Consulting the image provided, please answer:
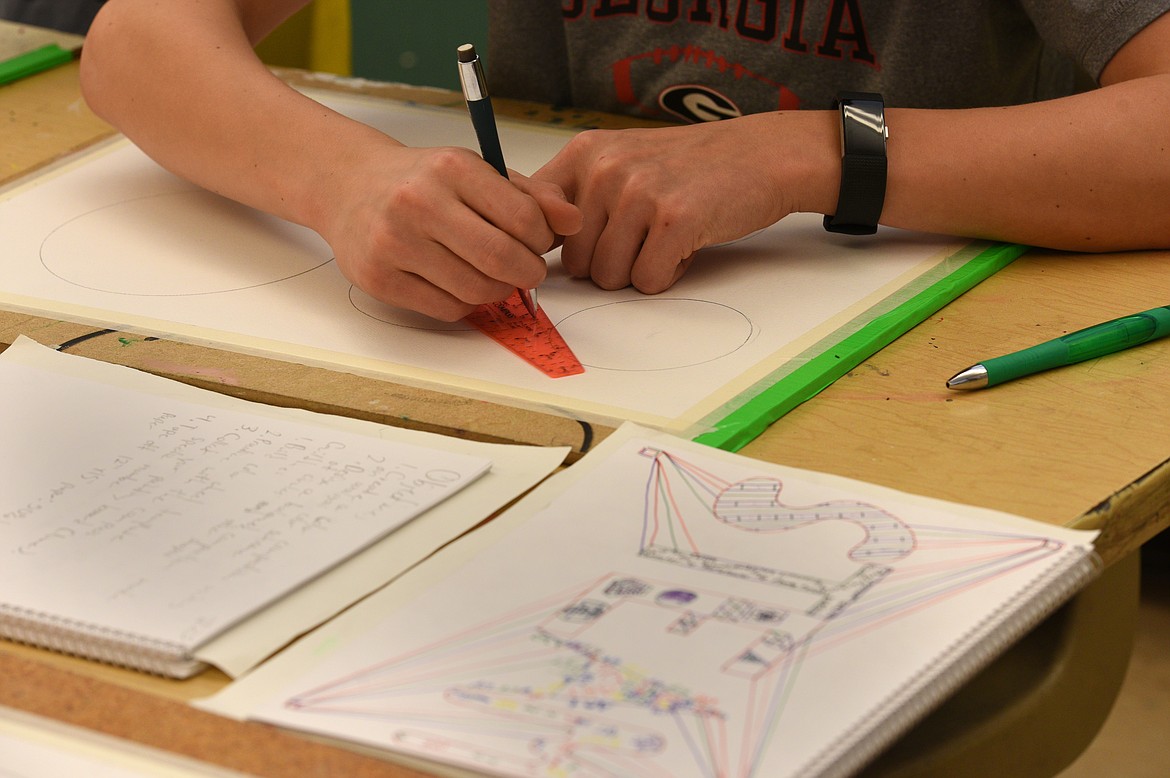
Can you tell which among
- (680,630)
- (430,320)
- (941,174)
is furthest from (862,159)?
(680,630)

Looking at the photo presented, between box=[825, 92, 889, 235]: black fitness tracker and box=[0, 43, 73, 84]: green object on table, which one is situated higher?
box=[825, 92, 889, 235]: black fitness tracker

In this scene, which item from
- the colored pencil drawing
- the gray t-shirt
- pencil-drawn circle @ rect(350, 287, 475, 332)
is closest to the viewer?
the colored pencil drawing

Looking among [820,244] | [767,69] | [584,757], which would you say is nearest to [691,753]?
[584,757]

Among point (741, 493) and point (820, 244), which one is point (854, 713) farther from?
point (820, 244)

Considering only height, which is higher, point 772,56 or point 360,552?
point 772,56

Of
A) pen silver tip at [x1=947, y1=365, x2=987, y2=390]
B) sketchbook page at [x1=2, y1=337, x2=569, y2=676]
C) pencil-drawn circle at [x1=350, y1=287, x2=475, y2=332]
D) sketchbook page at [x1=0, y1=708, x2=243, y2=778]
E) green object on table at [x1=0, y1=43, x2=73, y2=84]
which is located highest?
green object on table at [x1=0, y1=43, x2=73, y2=84]

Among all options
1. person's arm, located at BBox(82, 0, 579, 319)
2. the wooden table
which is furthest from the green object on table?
the wooden table

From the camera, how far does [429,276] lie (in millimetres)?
720

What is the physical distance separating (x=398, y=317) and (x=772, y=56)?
1.69ft

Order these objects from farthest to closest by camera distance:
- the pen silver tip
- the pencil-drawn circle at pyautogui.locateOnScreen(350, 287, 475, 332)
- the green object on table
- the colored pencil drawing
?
the green object on table
the pencil-drawn circle at pyautogui.locateOnScreen(350, 287, 475, 332)
the pen silver tip
the colored pencil drawing

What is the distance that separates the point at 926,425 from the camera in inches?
24.5

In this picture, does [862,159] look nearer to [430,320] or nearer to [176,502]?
[430,320]

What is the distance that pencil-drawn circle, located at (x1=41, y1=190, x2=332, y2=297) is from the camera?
817mm

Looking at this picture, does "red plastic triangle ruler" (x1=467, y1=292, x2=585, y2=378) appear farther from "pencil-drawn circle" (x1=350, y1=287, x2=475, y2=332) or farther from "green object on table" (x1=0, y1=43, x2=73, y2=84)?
"green object on table" (x1=0, y1=43, x2=73, y2=84)
